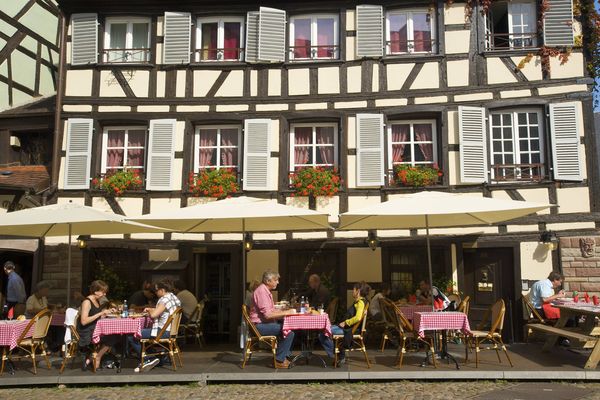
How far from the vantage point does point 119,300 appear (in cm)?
1147

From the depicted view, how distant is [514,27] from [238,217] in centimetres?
766

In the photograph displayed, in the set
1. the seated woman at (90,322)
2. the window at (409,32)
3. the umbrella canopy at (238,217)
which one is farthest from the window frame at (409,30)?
the seated woman at (90,322)

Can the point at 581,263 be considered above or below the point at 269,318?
above

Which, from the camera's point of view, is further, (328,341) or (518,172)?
(518,172)

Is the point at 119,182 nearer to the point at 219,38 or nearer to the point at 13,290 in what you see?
the point at 13,290

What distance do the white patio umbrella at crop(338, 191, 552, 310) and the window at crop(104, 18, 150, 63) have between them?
6.45 meters

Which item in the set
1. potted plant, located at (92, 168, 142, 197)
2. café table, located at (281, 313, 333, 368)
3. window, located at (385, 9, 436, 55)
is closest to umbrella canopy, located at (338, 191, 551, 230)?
café table, located at (281, 313, 333, 368)

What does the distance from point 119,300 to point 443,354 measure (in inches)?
255

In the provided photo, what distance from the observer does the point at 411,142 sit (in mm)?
11875

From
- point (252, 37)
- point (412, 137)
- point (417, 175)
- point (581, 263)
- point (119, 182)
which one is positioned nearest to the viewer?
point (581, 263)

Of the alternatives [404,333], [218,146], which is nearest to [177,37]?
[218,146]

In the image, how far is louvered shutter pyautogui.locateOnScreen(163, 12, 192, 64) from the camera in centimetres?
1220

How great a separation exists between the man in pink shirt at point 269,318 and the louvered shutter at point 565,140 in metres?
6.26

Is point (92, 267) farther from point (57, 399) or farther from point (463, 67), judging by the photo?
point (463, 67)
